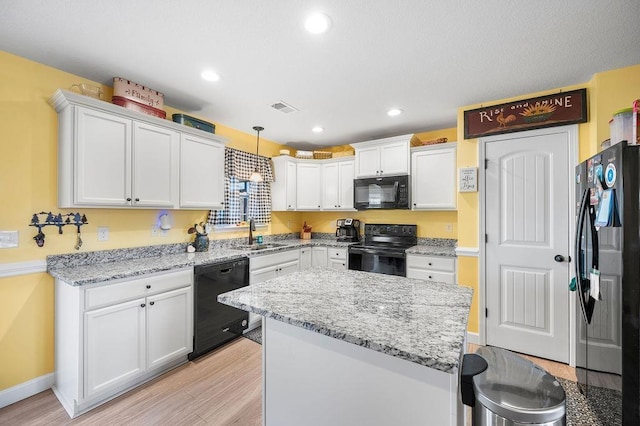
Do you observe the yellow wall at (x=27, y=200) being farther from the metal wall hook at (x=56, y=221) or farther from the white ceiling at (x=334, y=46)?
the white ceiling at (x=334, y=46)

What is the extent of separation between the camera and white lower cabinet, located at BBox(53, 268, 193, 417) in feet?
6.10

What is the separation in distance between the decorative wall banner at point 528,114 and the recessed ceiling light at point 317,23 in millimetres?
1958

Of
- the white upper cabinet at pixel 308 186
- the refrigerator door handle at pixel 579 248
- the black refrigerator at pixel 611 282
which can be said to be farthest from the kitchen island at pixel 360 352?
the white upper cabinet at pixel 308 186

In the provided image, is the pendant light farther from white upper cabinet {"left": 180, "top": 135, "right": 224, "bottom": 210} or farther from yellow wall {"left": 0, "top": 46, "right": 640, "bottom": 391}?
yellow wall {"left": 0, "top": 46, "right": 640, "bottom": 391}

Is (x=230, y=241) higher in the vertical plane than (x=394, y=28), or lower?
lower

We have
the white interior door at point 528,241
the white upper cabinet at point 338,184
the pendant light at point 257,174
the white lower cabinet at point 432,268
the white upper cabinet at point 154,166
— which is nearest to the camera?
the white upper cabinet at point 154,166

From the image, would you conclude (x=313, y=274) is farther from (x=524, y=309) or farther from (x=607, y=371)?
(x=524, y=309)

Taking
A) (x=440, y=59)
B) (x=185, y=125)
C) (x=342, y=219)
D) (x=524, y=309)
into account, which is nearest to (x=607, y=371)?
(x=524, y=309)

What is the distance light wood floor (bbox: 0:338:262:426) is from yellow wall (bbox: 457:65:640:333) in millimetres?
2297

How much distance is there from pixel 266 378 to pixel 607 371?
1.76 meters

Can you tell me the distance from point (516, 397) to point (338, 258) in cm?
288

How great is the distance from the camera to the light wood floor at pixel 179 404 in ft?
5.95


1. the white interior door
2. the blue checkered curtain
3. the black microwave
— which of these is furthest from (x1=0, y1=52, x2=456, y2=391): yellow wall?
the white interior door

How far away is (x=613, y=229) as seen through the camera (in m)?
1.33
